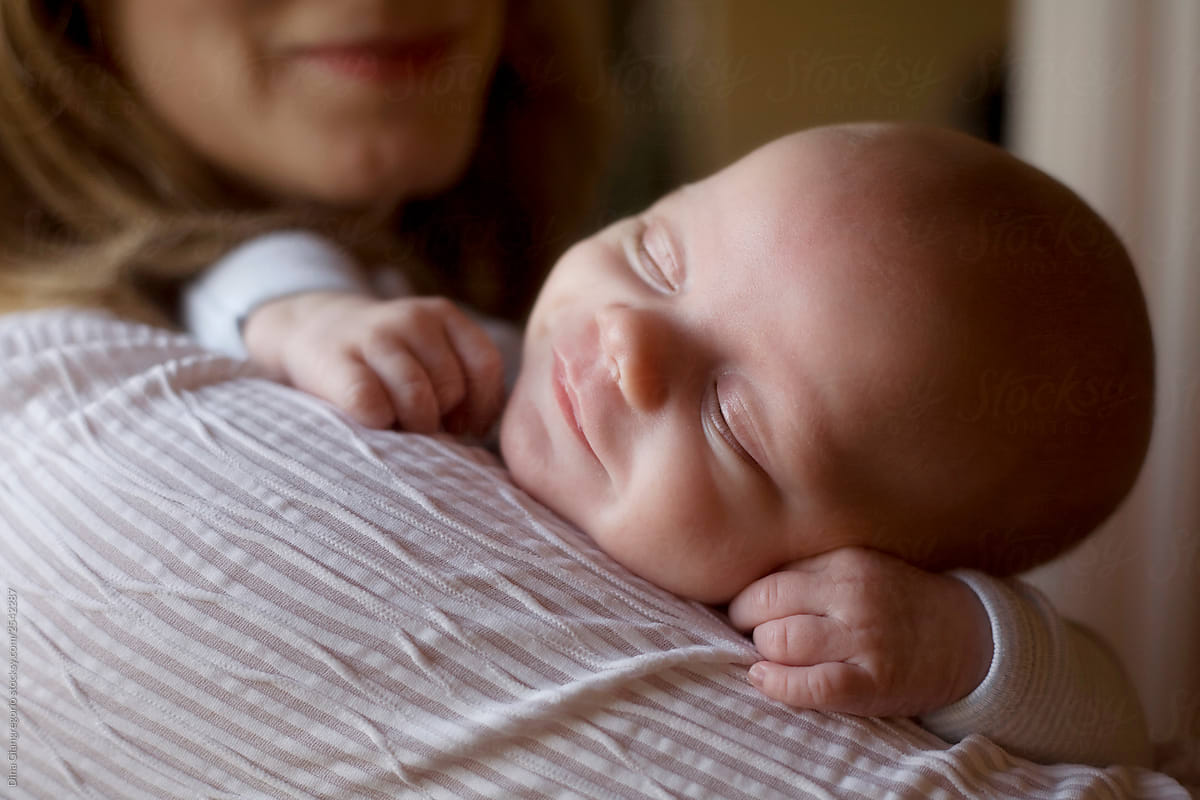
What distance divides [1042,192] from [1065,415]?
155 mm

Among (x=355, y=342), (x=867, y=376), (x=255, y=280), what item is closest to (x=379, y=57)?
(x=255, y=280)

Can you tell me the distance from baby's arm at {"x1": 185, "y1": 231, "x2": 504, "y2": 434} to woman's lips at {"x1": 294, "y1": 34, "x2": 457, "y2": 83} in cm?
21

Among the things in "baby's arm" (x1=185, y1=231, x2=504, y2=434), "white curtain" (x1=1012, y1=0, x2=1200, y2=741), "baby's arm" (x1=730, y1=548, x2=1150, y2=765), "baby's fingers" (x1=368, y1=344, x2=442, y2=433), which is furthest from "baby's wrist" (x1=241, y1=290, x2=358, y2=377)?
"white curtain" (x1=1012, y1=0, x2=1200, y2=741)

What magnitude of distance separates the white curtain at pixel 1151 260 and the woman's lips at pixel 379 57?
70cm

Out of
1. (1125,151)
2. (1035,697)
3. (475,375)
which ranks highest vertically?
(1125,151)

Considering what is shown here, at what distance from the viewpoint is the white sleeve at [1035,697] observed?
0.65m

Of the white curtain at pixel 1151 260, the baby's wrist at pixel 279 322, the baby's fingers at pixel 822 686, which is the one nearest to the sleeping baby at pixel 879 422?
the baby's fingers at pixel 822 686

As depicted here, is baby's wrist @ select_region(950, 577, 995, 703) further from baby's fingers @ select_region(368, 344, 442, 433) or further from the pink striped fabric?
baby's fingers @ select_region(368, 344, 442, 433)

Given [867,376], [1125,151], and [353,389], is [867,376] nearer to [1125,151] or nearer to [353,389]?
[353,389]

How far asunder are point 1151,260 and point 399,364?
86 centimetres

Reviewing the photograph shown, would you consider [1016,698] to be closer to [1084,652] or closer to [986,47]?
[1084,652]

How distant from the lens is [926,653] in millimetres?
633

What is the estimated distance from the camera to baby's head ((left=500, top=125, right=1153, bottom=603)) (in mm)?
639

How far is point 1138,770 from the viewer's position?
27.0 inches
